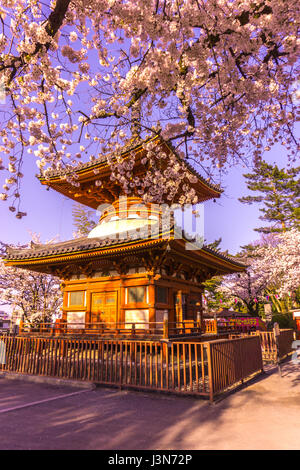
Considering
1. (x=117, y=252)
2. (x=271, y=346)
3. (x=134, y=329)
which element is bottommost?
(x=271, y=346)

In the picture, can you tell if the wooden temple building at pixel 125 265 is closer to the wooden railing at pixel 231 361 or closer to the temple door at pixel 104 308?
the temple door at pixel 104 308

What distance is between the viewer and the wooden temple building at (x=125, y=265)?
10.6 metres

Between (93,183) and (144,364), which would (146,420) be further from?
(93,183)

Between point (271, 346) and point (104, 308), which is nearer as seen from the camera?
point (104, 308)

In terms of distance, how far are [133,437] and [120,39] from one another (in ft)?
20.8

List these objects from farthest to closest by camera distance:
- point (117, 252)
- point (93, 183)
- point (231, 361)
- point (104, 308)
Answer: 1. point (93, 183)
2. point (104, 308)
3. point (117, 252)
4. point (231, 361)

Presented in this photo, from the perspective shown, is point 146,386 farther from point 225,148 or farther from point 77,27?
point 77,27

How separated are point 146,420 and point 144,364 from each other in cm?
294

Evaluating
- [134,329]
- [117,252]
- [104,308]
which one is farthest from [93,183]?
[134,329]

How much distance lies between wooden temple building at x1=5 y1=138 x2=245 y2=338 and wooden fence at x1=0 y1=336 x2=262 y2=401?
1.87 m

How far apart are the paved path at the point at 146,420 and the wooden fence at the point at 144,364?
1.11 feet

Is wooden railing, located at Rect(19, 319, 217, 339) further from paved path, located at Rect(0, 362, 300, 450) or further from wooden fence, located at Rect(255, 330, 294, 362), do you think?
paved path, located at Rect(0, 362, 300, 450)

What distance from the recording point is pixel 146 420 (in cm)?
490
